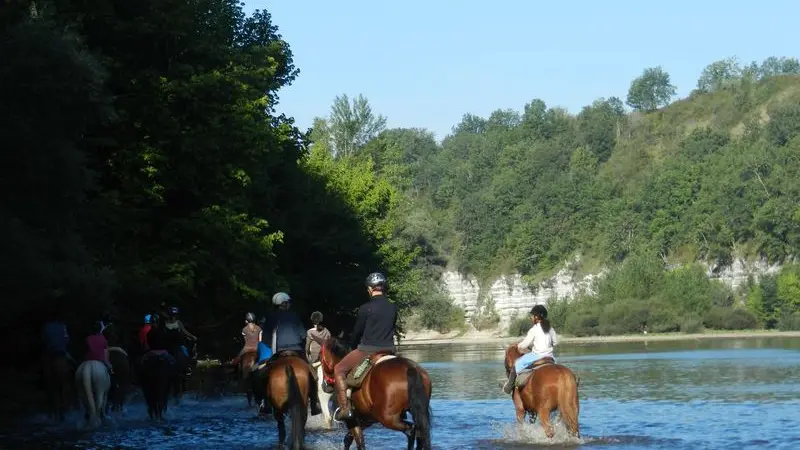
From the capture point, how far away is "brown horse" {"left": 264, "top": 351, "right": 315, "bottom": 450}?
1991cm

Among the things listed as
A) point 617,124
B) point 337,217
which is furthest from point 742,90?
point 337,217

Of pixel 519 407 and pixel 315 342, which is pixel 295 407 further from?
pixel 315 342

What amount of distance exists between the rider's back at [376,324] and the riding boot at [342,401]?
0.60 meters

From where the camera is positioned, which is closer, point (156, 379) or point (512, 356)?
point (512, 356)

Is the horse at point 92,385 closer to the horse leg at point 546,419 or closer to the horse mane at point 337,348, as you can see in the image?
the horse mane at point 337,348

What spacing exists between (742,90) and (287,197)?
475ft

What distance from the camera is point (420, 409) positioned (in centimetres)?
→ 1703

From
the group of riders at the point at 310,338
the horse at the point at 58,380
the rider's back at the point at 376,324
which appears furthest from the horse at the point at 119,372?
the rider's back at the point at 376,324

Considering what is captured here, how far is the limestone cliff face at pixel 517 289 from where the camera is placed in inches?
5635

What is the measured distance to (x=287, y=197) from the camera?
58188 mm

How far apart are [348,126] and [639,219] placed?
37.7 m

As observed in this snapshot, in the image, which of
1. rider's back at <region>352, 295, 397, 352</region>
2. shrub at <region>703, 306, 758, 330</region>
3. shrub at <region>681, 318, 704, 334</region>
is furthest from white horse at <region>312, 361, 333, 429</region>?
shrub at <region>703, 306, 758, 330</region>

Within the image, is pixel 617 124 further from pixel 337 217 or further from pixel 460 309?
pixel 337 217

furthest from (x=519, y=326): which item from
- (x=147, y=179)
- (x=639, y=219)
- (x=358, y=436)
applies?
(x=358, y=436)
